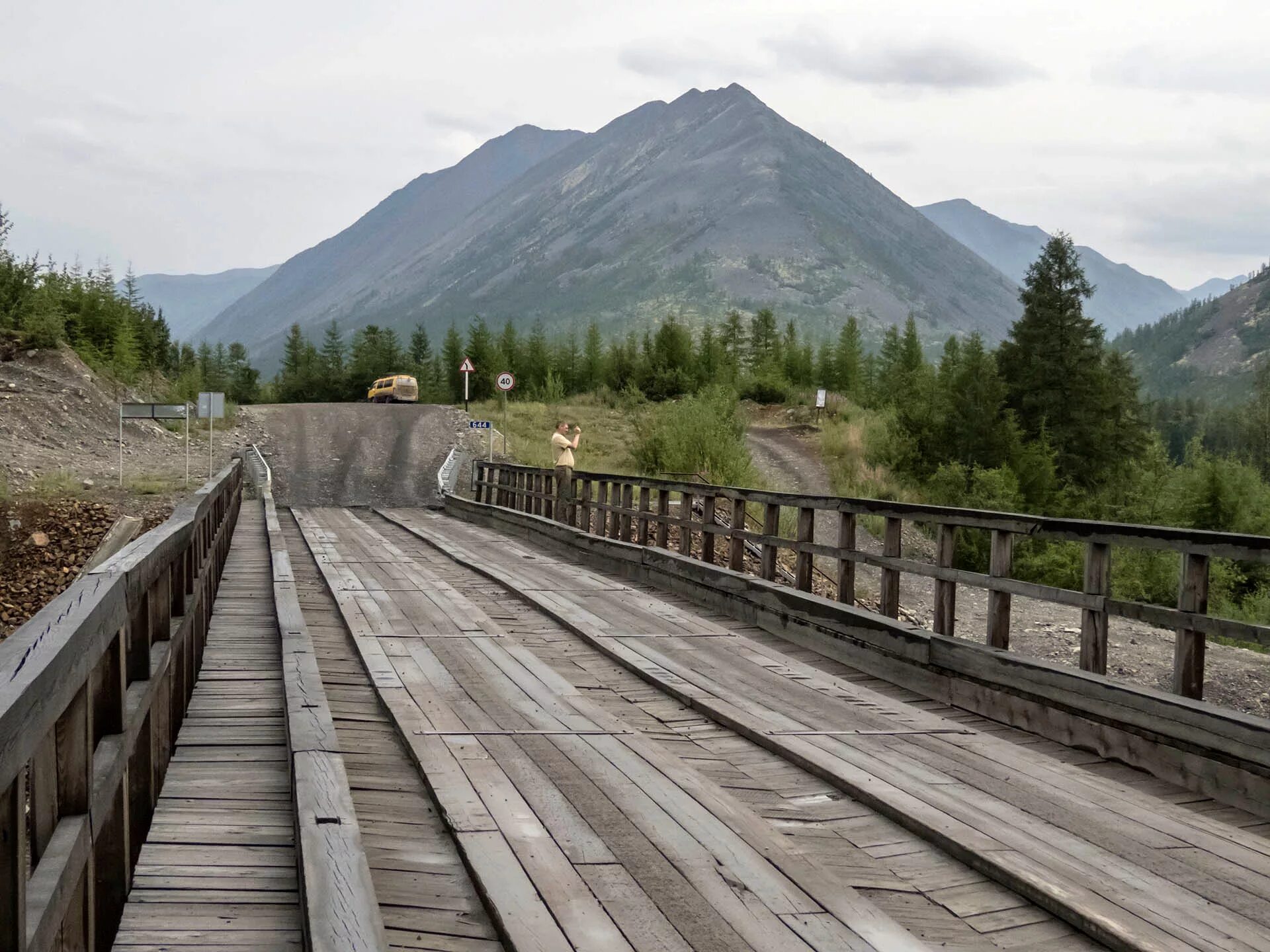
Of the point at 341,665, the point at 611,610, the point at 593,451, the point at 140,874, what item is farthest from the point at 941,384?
the point at 140,874

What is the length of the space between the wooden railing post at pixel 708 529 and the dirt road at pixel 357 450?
20.6 m

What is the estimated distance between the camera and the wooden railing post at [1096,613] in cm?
616

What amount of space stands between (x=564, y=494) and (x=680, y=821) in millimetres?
14997

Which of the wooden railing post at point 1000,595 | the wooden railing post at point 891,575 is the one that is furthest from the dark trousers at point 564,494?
the wooden railing post at point 1000,595

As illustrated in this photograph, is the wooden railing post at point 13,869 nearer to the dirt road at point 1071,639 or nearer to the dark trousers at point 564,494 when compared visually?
the dirt road at point 1071,639

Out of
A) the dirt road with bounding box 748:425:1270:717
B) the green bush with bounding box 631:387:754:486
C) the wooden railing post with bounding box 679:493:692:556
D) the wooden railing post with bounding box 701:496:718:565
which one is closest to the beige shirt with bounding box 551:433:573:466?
the wooden railing post with bounding box 679:493:692:556

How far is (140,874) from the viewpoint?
3875mm

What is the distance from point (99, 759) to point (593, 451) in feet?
130

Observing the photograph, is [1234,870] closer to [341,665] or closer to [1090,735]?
[1090,735]

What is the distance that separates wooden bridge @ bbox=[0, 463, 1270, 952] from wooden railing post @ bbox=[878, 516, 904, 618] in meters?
0.03

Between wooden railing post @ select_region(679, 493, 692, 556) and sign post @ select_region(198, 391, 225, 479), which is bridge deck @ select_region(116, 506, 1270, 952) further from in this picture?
sign post @ select_region(198, 391, 225, 479)

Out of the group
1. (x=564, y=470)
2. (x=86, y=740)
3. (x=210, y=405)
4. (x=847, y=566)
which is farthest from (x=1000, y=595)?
(x=210, y=405)

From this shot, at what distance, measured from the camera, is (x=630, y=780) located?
5004 mm

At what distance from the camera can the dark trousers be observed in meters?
19.2
